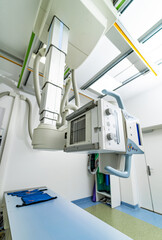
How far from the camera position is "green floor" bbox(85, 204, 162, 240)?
68.4 inches

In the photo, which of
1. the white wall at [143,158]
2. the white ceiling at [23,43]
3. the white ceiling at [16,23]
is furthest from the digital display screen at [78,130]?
the white wall at [143,158]

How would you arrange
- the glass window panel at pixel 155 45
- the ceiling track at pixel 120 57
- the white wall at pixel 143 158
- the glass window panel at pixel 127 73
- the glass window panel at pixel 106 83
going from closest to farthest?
the ceiling track at pixel 120 57 → the glass window panel at pixel 155 45 → the glass window panel at pixel 127 73 → the glass window panel at pixel 106 83 → the white wall at pixel 143 158

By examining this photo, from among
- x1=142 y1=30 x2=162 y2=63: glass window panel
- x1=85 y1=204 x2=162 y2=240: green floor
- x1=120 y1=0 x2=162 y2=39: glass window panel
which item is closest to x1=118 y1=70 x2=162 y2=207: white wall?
x1=85 y1=204 x2=162 y2=240: green floor

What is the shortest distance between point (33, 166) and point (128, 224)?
6.90 ft

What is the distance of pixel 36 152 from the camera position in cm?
244

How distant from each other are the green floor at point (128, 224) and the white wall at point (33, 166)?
638mm

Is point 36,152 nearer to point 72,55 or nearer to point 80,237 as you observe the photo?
point 80,237

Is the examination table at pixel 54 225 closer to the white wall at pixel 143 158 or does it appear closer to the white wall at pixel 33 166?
the white wall at pixel 33 166

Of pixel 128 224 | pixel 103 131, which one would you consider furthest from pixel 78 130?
pixel 128 224

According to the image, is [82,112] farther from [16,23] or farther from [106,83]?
[106,83]

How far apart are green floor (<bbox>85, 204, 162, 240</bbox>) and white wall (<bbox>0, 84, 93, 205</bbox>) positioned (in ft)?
2.09

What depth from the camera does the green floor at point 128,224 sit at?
1736 millimetres

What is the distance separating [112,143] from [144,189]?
3.07 metres

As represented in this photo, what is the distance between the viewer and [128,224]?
2.00m
